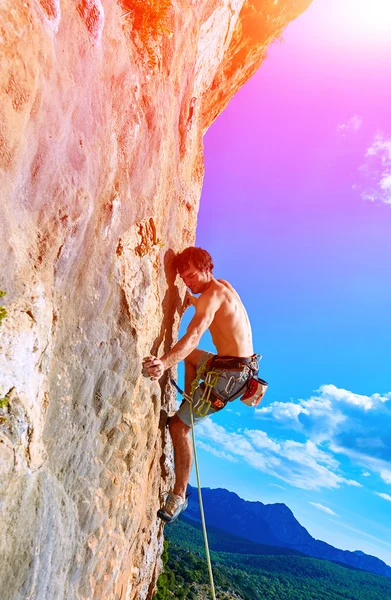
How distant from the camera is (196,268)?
6.15m

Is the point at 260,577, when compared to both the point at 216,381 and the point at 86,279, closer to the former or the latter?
the point at 216,381

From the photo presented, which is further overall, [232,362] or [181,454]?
[181,454]

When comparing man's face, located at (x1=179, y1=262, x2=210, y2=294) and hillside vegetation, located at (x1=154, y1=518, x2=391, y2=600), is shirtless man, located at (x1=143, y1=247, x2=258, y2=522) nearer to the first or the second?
man's face, located at (x1=179, y1=262, x2=210, y2=294)

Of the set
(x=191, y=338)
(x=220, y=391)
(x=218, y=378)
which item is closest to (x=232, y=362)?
(x=218, y=378)

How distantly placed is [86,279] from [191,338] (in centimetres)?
179

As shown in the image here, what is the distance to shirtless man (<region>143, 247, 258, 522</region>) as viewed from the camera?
19.5 ft

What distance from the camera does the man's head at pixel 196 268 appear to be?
614cm

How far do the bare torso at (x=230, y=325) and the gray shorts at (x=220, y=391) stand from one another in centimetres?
33

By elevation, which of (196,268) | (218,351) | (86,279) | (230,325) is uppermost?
(196,268)

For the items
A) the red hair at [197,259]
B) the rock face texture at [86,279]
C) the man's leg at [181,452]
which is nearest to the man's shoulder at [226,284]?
the red hair at [197,259]

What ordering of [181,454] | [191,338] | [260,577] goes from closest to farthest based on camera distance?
[191,338] → [181,454] → [260,577]

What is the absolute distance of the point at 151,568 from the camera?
285 inches

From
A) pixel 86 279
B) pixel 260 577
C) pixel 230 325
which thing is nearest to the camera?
pixel 86 279

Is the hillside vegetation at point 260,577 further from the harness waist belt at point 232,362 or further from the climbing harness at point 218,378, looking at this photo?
the harness waist belt at point 232,362
